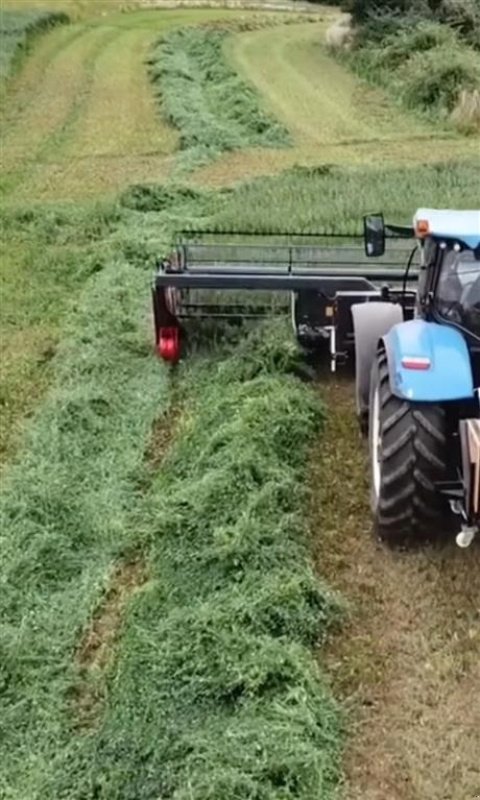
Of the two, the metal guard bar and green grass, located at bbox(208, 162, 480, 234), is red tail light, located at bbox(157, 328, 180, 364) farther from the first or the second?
green grass, located at bbox(208, 162, 480, 234)

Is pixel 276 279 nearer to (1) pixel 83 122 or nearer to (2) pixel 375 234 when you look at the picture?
(2) pixel 375 234

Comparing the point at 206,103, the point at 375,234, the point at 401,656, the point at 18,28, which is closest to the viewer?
the point at 401,656

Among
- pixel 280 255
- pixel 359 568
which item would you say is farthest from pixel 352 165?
pixel 359 568

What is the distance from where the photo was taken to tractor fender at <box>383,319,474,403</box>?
5500 millimetres

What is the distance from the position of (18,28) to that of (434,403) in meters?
29.1

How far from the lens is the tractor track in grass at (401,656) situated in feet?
14.6

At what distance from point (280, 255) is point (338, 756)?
5443 mm

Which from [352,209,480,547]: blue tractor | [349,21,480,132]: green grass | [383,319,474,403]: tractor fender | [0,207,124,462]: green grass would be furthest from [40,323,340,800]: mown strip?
[349,21,480,132]: green grass

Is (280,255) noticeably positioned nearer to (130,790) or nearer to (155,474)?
(155,474)

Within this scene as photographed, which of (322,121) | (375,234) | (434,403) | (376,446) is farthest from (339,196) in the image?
(322,121)

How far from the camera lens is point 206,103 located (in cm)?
2141

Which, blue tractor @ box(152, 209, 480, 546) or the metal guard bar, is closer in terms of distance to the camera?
blue tractor @ box(152, 209, 480, 546)

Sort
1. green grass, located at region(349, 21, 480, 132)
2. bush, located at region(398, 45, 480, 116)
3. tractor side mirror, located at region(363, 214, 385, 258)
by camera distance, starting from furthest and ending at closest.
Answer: green grass, located at region(349, 21, 480, 132), bush, located at region(398, 45, 480, 116), tractor side mirror, located at region(363, 214, 385, 258)

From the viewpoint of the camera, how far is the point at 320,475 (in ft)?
22.5
